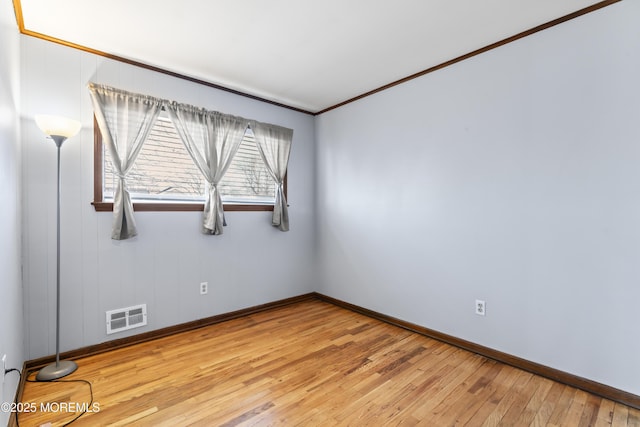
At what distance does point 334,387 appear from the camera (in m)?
2.04

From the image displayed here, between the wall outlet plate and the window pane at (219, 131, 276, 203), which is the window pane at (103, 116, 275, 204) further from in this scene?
the wall outlet plate

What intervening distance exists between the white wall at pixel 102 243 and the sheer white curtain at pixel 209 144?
12 cm

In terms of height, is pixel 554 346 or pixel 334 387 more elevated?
pixel 554 346

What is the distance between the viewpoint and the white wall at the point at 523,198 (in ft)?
6.27

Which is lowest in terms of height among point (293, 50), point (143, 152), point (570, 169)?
point (570, 169)

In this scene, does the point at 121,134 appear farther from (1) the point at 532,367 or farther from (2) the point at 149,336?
(1) the point at 532,367

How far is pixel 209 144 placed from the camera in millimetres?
3094

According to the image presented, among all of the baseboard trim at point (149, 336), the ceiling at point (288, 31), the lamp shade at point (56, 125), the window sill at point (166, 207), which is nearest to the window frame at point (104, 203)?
the window sill at point (166, 207)

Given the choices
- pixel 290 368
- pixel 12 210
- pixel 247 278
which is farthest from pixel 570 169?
pixel 12 210

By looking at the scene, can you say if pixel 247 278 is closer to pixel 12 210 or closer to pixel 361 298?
pixel 361 298

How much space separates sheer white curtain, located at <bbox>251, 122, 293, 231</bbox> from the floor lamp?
1793 millimetres

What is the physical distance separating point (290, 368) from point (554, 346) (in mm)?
1924

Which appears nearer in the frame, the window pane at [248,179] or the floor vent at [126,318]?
the floor vent at [126,318]

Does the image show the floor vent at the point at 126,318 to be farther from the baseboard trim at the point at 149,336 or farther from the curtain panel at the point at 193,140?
the curtain panel at the point at 193,140
